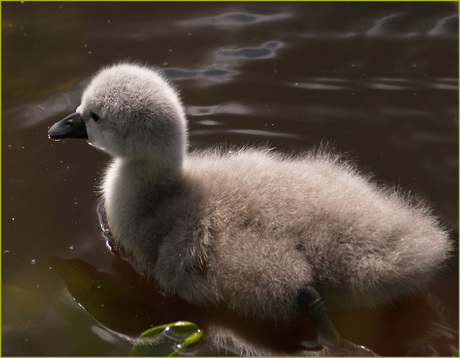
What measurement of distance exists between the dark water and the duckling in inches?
8.1

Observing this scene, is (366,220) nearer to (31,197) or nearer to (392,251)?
(392,251)

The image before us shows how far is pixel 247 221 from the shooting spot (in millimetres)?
2740

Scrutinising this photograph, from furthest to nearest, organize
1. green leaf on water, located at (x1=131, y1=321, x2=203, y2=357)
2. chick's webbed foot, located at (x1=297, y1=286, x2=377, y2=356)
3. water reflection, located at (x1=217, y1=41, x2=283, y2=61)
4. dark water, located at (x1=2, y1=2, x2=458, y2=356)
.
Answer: water reflection, located at (x1=217, y1=41, x2=283, y2=61), dark water, located at (x1=2, y1=2, x2=458, y2=356), green leaf on water, located at (x1=131, y1=321, x2=203, y2=357), chick's webbed foot, located at (x1=297, y1=286, x2=377, y2=356)

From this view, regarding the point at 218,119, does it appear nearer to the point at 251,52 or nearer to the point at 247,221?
the point at 251,52

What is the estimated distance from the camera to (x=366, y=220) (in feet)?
8.73

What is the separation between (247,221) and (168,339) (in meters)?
0.59

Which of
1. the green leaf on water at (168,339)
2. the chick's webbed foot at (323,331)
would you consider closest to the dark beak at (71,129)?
the green leaf on water at (168,339)

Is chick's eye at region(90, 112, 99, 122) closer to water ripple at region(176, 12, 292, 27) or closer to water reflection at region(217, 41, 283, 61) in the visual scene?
water reflection at region(217, 41, 283, 61)

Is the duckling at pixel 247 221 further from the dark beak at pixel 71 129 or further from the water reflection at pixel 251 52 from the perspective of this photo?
the water reflection at pixel 251 52

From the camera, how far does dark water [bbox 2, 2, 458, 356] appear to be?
2879mm

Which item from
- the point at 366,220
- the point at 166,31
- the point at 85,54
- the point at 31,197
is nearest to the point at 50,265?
the point at 31,197

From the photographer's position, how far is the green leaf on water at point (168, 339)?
8.92ft

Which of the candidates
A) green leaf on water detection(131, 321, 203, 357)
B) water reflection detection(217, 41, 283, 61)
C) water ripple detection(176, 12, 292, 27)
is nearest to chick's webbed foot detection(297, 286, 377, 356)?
green leaf on water detection(131, 321, 203, 357)

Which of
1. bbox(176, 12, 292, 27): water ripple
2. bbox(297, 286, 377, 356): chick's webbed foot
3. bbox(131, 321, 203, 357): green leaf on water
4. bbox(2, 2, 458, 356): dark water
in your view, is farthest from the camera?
bbox(176, 12, 292, 27): water ripple
